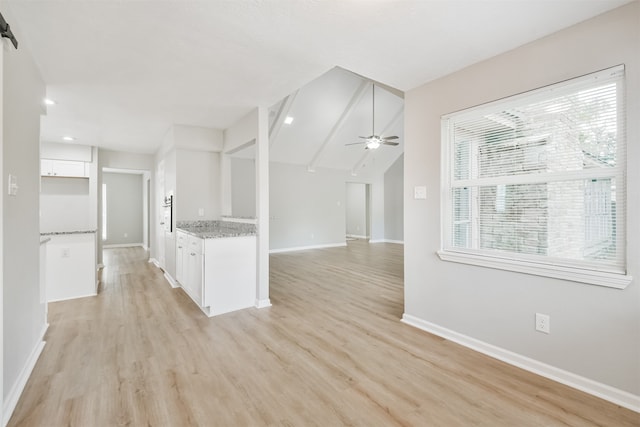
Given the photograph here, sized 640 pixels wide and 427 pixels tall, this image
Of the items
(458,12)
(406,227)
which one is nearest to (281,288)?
(406,227)

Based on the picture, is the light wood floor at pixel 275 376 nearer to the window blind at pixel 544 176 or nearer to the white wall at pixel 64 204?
the window blind at pixel 544 176

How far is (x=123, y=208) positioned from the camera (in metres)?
8.87

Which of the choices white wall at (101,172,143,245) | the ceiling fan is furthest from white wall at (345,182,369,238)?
white wall at (101,172,143,245)

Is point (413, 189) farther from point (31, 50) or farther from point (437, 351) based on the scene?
point (31, 50)

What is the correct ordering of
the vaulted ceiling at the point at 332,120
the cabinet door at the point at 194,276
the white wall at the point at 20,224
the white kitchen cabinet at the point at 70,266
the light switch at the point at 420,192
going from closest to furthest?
the white wall at the point at 20,224 < the light switch at the point at 420,192 < the cabinet door at the point at 194,276 < the white kitchen cabinet at the point at 70,266 < the vaulted ceiling at the point at 332,120

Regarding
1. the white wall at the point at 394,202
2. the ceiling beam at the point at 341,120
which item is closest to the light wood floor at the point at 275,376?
the ceiling beam at the point at 341,120

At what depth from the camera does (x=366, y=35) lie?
6.91 ft

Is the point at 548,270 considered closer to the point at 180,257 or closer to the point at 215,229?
the point at 215,229

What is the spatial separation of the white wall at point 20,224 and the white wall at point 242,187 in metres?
4.92

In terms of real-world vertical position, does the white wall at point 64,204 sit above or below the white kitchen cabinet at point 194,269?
above

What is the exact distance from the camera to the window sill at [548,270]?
183cm

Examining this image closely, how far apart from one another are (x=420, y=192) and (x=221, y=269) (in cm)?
241

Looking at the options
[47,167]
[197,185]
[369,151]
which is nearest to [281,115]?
[197,185]

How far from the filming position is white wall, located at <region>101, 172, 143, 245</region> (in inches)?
342
